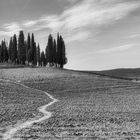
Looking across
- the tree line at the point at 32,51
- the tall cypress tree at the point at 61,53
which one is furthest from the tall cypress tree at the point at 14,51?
the tall cypress tree at the point at 61,53

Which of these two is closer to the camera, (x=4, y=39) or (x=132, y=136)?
(x=132, y=136)

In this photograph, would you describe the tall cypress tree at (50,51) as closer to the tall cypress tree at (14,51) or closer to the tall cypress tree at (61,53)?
the tall cypress tree at (61,53)

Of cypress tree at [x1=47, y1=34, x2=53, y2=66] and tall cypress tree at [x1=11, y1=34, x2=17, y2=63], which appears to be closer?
cypress tree at [x1=47, y1=34, x2=53, y2=66]

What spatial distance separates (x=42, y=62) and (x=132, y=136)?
11484 centimetres

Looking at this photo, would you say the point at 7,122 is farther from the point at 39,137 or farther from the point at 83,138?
the point at 83,138

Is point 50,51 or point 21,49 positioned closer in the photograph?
point 50,51

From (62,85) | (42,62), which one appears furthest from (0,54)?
(62,85)

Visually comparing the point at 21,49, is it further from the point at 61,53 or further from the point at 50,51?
the point at 61,53

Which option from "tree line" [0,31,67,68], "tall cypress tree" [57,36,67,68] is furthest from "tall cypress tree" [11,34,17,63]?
"tall cypress tree" [57,36,67,68]

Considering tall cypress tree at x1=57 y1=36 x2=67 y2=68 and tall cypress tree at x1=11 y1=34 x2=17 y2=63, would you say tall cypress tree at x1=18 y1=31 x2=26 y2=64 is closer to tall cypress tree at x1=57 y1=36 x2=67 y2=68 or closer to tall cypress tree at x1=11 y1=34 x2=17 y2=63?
tall cypress tree at x1=11 y1=34 x2=17 y2=63

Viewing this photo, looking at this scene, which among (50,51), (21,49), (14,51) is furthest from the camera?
(14,51)

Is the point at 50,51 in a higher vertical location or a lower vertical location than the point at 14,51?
lower

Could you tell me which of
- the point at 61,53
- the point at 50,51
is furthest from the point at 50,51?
the point at 61,53

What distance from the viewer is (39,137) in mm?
15281
